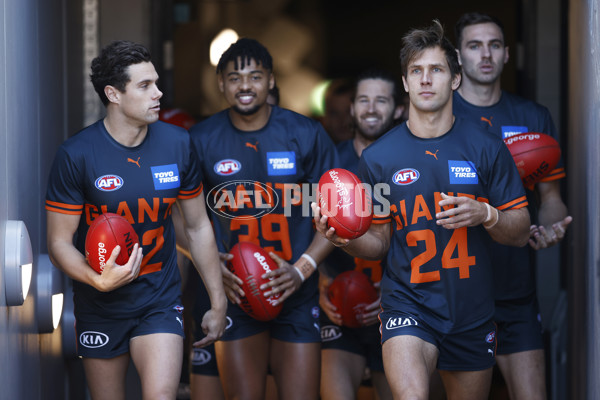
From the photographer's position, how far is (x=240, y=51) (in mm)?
5555

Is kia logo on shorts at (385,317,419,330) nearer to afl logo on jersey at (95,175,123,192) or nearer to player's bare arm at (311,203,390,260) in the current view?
player's bare arm at (311,203,390,260)

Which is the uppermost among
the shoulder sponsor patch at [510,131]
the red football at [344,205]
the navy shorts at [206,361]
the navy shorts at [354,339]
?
the shoulder sponsor patch at [510,131]

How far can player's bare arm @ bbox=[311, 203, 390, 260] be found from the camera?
4336 millimetres

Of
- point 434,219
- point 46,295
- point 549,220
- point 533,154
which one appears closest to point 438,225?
point 434,219

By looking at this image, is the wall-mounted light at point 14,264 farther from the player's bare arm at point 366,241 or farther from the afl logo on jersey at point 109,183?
the player's bare arm at point 366,241

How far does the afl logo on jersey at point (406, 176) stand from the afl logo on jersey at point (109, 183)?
4.38ft

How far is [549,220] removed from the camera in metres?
5.27

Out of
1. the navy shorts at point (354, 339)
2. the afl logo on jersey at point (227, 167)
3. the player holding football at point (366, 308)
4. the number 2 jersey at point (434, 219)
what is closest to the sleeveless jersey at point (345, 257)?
the player holding football at point (366, 308)

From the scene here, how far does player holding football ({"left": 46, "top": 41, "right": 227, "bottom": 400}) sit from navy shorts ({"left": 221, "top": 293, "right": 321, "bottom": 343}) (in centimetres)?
73

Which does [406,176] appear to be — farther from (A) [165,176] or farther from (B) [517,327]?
(B) [517,327]

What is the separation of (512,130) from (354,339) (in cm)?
157

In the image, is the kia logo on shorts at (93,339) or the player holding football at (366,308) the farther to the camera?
the player holding football at (366,308)

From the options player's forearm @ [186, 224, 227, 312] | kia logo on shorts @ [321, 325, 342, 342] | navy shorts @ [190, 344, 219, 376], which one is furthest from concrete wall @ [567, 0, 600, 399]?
navy shorts @ [190, 344, 219, 376]

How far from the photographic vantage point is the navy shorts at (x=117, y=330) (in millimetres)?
4645
